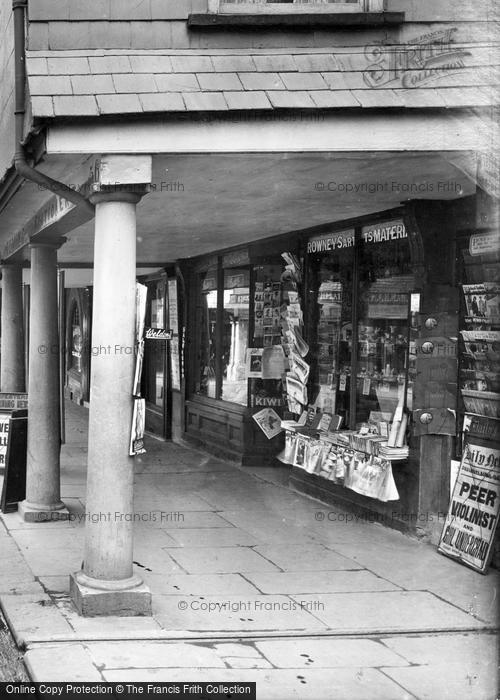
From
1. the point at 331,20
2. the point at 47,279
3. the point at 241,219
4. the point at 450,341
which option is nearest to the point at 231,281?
the point at 241,219

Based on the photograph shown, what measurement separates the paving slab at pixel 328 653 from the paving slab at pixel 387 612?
24cm

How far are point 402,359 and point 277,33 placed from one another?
317cm

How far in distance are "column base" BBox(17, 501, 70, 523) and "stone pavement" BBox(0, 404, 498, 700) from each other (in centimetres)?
11

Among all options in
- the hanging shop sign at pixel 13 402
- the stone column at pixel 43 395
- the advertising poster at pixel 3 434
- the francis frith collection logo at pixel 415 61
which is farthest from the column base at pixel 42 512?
the francis frith collection logo at pixel 415 61

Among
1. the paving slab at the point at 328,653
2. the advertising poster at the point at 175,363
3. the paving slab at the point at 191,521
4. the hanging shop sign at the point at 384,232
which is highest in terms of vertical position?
the hanging shop sign at the point at 384,232

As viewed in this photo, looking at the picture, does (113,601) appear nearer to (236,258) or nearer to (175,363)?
(236,258)

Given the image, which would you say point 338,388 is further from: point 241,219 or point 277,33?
point 277,33

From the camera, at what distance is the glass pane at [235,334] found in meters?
11.7

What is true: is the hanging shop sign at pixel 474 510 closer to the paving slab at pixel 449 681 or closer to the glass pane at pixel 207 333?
the paving slab at pixel 449 681

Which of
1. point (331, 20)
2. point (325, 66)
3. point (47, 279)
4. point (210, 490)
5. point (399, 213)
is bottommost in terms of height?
point (210, 490)

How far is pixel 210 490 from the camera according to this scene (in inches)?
399

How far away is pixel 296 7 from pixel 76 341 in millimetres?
16306

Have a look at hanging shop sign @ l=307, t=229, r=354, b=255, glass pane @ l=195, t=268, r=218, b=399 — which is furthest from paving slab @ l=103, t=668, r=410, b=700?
glass pane @ l=195, t=268, r=218, b=399

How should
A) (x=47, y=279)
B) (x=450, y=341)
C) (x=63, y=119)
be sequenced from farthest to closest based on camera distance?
1. (x=47, y=279)
2. (x=450, y=341)
3. (x=63, y=119)
